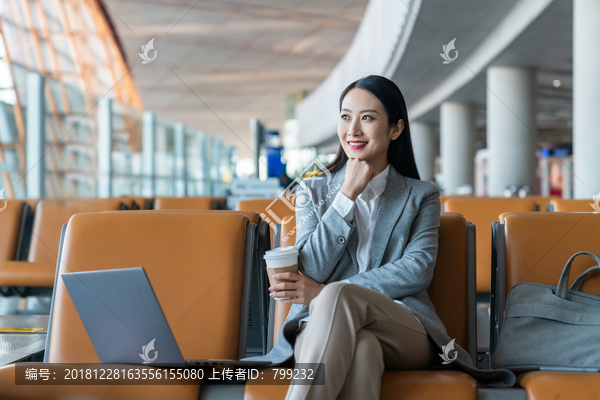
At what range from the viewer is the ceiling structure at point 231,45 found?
627 inches

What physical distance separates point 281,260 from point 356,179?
40cm

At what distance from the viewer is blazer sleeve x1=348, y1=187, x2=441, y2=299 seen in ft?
5.80

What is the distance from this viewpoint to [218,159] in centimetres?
1867

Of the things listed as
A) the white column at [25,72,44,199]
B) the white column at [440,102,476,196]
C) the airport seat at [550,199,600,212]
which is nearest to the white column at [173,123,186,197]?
the white column at [440,102,476,196]

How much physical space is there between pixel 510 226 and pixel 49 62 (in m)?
10.0

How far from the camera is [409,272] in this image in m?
1.77

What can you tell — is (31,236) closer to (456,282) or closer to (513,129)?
(456,282)

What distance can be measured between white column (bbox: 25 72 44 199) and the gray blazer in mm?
4763

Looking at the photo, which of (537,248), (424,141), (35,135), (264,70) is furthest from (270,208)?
(264,70)

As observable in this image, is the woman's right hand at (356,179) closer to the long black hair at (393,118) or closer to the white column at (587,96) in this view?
the long black hair at (393,118)

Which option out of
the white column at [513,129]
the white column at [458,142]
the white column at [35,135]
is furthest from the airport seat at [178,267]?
the white column at [458,142]

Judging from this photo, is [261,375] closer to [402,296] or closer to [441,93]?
[402,296]

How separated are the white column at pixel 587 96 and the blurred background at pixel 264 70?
0.05ft

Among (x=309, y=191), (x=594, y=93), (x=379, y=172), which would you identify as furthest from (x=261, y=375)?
(x=594, y=93)
